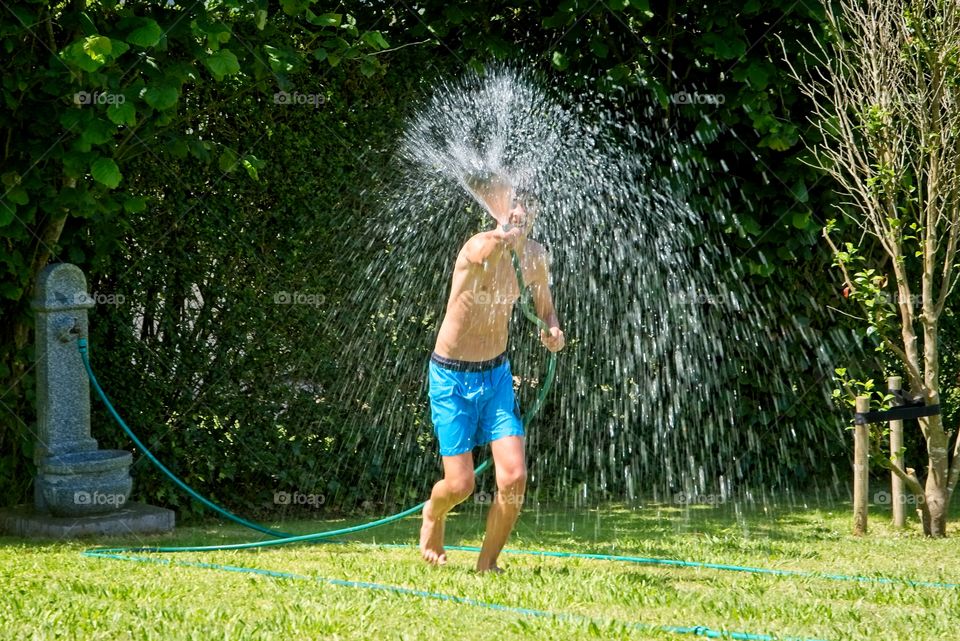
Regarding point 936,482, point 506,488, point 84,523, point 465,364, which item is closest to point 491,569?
point 506,488

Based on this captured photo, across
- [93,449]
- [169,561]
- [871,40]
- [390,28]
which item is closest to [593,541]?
[169,561]

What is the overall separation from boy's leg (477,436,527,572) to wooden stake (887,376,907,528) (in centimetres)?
266

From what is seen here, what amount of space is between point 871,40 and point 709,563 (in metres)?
2.93

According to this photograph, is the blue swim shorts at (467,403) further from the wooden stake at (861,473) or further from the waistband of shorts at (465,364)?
the wooden stake at (861,473)

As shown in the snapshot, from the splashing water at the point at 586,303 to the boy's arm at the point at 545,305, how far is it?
7.85ft

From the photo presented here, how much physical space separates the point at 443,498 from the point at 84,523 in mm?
2107

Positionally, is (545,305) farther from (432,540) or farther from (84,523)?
(84,523)

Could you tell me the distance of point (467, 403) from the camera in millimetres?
4648

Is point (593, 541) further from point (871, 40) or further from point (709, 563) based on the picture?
point (871, 40)

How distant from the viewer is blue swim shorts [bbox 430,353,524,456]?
461cm

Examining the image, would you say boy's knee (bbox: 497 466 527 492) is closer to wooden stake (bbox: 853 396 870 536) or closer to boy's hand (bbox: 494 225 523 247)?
boy's hand (bbox: 494 225 523 247)

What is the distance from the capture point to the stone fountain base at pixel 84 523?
223 inches

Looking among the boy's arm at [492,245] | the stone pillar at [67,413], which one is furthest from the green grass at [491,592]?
the boy's arm at [492,245]

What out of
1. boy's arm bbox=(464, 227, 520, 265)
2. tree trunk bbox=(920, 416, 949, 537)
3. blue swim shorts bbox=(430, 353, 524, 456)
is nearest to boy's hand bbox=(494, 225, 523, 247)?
boy's arm bbox=(464, 227, 520, 265)
